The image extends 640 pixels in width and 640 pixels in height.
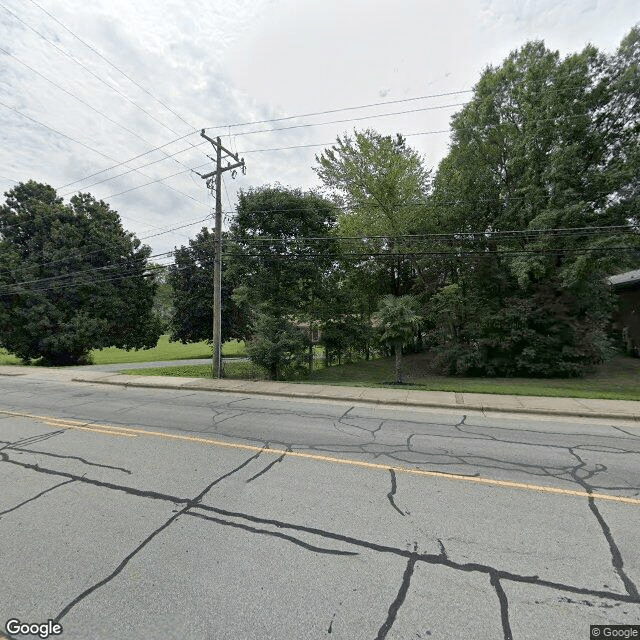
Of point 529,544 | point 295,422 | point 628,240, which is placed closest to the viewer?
point 529,544

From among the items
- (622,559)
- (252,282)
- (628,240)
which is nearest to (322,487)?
(622,559)

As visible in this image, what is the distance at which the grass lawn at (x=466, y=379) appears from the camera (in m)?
11.8

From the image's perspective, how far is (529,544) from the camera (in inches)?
127

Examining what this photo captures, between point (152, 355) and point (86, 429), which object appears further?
point (152, 355)

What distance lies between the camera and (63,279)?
1013 inches

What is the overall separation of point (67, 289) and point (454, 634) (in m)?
31.2

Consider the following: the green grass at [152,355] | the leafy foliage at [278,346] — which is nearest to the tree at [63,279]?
the green grass at [152,355]

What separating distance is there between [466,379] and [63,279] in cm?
2933

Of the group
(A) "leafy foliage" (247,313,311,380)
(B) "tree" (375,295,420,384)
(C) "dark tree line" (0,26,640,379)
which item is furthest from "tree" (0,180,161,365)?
(B) "tree" (375,295,420,384)

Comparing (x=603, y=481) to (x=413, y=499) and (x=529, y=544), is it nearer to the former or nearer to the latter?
(x=529, y=544)

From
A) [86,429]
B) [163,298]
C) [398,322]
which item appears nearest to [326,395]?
[398,322]

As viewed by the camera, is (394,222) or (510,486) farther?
(394,222)

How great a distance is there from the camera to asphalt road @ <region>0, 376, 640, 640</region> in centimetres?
242

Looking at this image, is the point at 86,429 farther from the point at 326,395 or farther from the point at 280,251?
the point at 280,251
